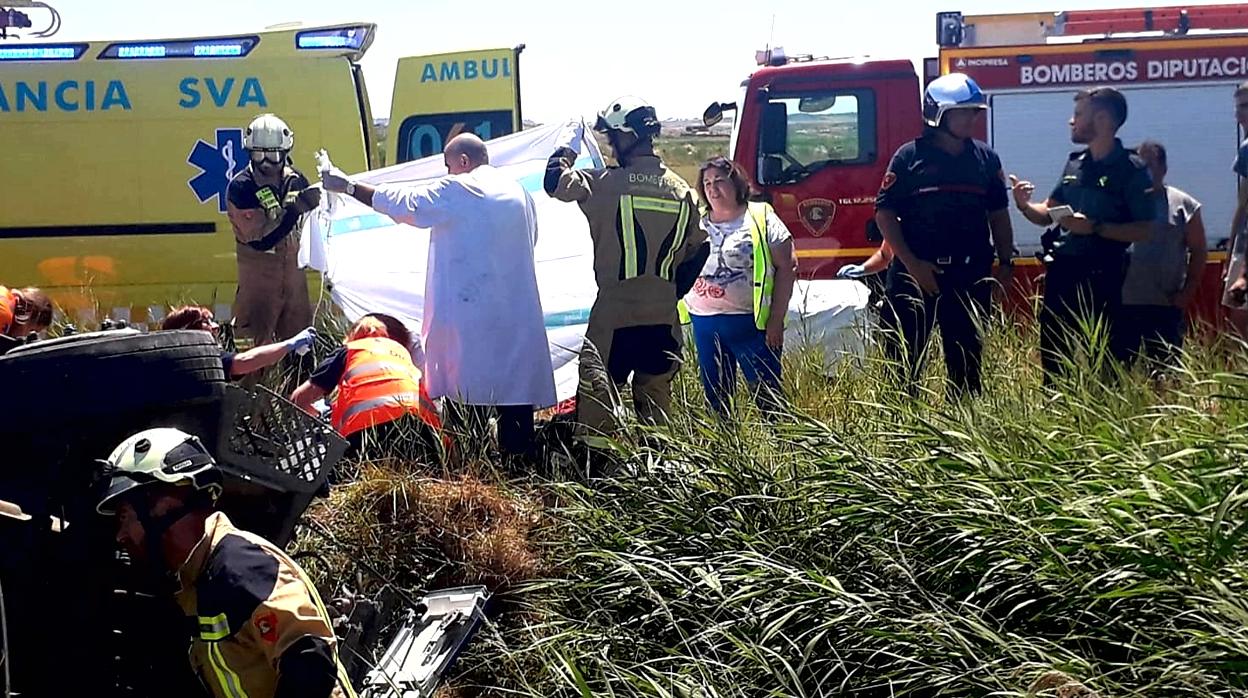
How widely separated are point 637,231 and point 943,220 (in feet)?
4.36

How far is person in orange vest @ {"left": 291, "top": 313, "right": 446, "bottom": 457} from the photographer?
5.84 meters

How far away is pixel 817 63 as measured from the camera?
1015cm

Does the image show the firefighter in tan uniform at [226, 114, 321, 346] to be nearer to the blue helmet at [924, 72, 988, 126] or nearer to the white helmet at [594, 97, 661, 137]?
the white helmet at [594, 97, 661, 137]

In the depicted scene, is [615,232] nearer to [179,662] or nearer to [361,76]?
[179,662]

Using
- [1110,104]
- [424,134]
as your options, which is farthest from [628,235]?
[424,134]

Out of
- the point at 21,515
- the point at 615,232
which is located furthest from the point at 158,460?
the point at 615,232

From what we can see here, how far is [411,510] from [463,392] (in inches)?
40.3

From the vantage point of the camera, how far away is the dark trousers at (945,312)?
6.11m

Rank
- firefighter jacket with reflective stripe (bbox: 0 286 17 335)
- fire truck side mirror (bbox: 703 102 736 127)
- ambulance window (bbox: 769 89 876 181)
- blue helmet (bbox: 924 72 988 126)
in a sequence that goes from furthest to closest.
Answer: ambulance window (bbox: 769 89 876 181), fire truck side mirror (bbox: 703 102 736 127), blue helmet (bbox: 924 72 988 126), firefighter jacket with reflective stripe (bbox: 0 286 17 335)

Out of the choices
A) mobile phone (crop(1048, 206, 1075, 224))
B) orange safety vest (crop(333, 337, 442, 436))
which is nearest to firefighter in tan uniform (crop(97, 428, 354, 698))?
orange safety vest (crop(333, 337, 442, 436))

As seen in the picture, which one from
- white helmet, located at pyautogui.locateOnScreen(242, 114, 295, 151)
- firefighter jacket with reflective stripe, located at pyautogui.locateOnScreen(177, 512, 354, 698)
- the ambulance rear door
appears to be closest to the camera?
firefighter jacket with reflective stripe, located at pyautogui.locateOnScreen(177, 512, 354, 698)

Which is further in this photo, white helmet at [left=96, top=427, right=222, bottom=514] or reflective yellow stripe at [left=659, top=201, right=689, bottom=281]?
reflective yellow stripe at [left=659, top=201, right=689, bottom=281]

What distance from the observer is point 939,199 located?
20.6ft

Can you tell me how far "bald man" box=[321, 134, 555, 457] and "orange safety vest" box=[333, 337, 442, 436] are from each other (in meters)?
0.18
